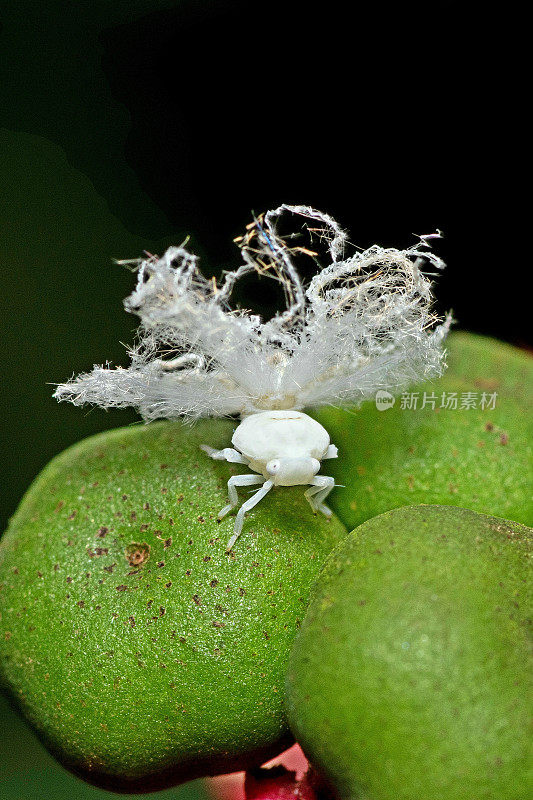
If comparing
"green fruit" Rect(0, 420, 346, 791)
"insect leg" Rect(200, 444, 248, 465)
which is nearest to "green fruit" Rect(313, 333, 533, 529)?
"green fruit" Rect(0, 420, 346, 791)

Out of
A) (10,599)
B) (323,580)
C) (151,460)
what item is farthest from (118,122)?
(323,580)

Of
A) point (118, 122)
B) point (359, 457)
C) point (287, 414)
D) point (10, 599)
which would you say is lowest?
point (10, 599)

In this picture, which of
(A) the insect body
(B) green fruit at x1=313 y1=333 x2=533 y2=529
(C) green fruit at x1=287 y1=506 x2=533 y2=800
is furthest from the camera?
(B) green fruit at x1=313 y1=333 x2=533 y2=529

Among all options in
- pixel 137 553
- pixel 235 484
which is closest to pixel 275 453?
pixel 235 484

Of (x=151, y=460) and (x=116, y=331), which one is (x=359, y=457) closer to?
(x=151, y=460)

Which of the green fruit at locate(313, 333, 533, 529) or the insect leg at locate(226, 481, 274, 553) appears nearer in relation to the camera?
the insect leg at locate(226, 481, 274, 553)

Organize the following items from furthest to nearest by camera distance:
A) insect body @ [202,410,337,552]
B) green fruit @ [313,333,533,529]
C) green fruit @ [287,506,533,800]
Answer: green fruit @ [313,333,533,529] < insect body @ [202,410,337,552] < green fruit @ [287,506,533,800]

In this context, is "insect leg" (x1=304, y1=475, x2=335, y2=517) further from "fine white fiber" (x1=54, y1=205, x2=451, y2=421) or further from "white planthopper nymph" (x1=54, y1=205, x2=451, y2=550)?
"fine white fiber" (x1=54, y1=205, x2=451, y2=421)

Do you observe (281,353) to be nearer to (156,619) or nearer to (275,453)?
(275,453)
